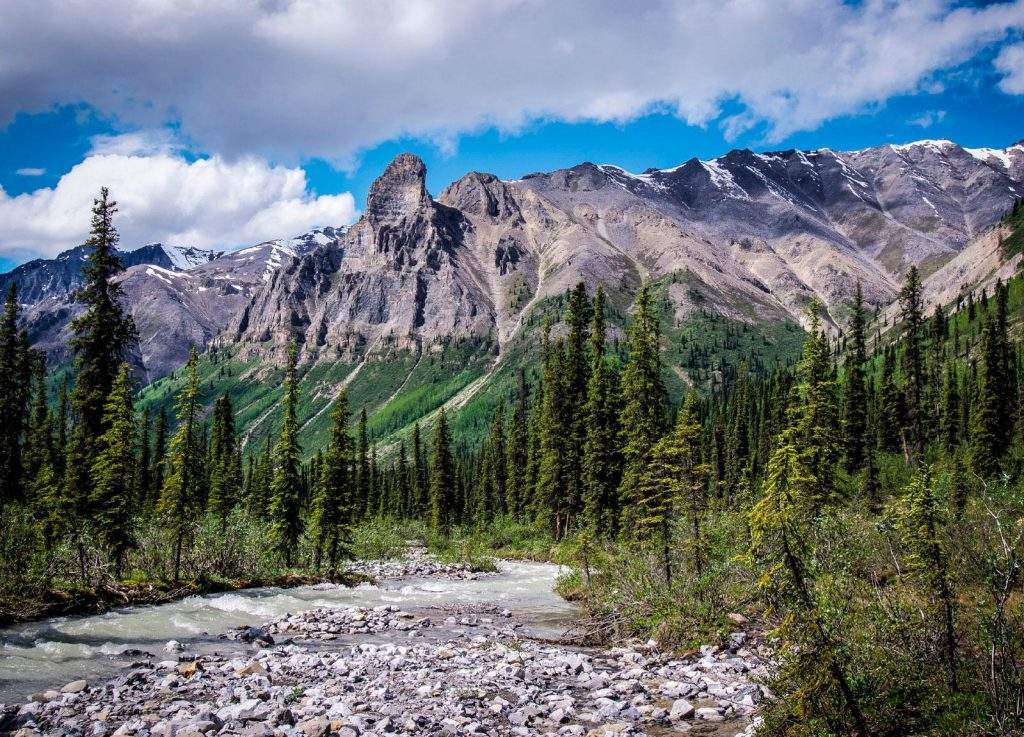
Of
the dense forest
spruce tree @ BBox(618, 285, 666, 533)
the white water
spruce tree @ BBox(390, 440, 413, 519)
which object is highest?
spruce tree @ BBox(618, 285, 666, 533)

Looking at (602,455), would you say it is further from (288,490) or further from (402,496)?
(402,496)

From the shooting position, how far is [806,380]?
3894cm

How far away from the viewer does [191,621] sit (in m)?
22.2

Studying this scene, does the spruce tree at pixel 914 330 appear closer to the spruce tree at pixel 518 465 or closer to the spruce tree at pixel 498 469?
the spruce tree at pixel 518 465

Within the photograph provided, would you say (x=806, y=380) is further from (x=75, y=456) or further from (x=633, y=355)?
(x=75, y=456)

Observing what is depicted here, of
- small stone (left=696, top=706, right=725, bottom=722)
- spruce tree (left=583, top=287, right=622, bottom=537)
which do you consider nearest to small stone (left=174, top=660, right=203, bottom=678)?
small stone (left=696, top=706, right=725, bottom=722)

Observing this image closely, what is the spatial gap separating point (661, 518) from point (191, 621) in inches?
663

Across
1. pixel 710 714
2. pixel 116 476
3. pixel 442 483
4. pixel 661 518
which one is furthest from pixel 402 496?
pixel 710 714

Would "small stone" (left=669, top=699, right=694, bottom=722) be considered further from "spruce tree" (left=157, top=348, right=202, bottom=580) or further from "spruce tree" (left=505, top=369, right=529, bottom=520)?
"spruce tree" (left=505, top=369, right=529, bottom=520)

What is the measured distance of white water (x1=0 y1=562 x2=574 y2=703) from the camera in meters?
A: 15.7

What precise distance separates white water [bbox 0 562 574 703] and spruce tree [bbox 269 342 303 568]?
33.1ft

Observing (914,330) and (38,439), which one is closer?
(914,330)

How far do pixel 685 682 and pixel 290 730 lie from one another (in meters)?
8.56

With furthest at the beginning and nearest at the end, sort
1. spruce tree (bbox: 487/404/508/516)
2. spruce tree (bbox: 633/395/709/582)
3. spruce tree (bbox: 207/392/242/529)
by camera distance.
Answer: spruce tree (bbox: 487/404/508/516) → spruce tree (bbox: 207/392/242/529) → spruce tree (bbox: 633/395/709/582)
